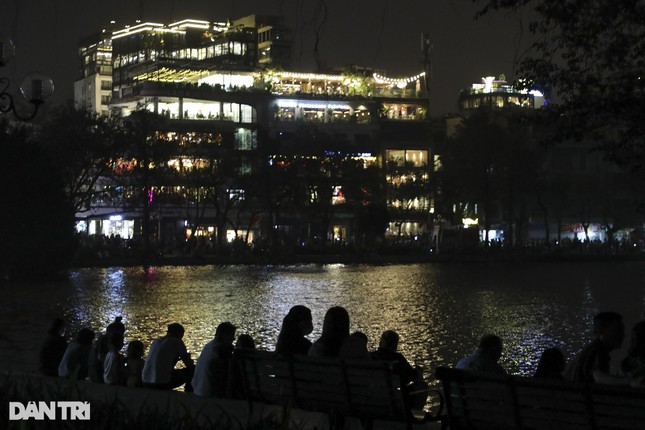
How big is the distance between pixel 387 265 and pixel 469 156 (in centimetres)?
2314

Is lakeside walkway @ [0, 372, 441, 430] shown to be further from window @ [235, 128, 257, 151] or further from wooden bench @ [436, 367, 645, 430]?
window @ [235, 128, 257, 151]

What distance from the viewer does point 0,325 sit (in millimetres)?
34188

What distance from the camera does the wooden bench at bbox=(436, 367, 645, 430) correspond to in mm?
9117

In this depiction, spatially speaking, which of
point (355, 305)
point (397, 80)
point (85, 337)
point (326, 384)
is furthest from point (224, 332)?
point (397, 80)

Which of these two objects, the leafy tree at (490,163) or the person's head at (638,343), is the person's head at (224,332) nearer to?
the person's head at (638,343)

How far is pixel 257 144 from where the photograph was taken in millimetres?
110125

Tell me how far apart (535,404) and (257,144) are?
10100 centimetres

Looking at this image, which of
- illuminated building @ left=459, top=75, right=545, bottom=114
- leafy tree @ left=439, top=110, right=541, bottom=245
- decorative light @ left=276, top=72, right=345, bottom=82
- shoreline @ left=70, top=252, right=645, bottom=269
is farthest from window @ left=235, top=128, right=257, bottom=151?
illuminated building @ left=459, top=75, right=545, bottom=114

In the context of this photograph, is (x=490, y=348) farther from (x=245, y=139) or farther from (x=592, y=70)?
(x=245, y=139)

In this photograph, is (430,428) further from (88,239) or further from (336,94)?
(336,94)

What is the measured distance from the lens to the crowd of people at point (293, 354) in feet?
37.1

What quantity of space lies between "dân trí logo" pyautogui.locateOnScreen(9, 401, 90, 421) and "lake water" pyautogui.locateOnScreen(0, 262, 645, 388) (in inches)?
471

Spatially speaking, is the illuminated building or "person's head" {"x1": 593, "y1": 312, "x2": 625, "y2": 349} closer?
"person's head" {"x1": 593, "y1": 312, "x2": 625, "y2": 349}

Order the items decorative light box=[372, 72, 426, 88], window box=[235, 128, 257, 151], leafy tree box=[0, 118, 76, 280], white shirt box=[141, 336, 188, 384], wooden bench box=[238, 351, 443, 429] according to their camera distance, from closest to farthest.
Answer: wooden bench box=[238, 351, 443, 429]
white shirt box=[141, 336, 188, 384]
leafy tree box=[0, 118, 76, 280]
window box=[235, 128, 257, 151]
decorative light box=[372, 72, 426, 88]
